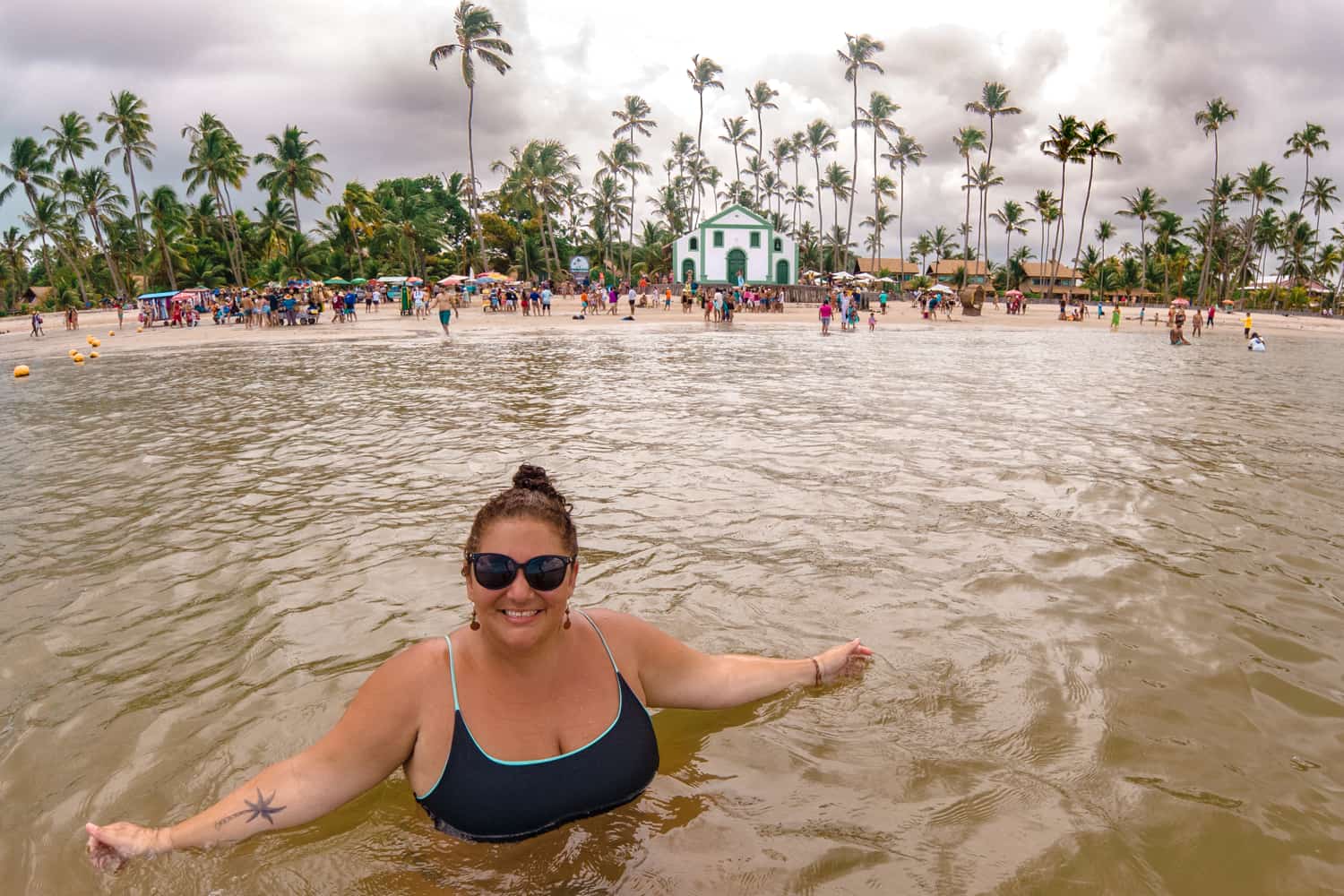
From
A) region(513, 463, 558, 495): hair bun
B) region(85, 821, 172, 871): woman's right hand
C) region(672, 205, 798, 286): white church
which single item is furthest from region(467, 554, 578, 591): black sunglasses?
region(672, 205, 798, 286): white church

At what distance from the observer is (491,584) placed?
2211mm

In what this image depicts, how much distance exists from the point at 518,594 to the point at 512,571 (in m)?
0.07

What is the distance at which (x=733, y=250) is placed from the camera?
62.6 m

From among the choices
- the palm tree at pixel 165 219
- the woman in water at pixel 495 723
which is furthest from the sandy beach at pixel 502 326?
the woman in water at pixel 495 723

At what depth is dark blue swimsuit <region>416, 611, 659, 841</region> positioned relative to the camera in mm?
2316

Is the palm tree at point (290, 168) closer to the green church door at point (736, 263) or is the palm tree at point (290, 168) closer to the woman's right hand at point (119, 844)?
the green church door at point (736, 263)

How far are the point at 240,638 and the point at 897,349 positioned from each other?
23.2m

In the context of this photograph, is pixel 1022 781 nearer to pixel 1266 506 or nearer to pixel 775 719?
pixel 775 719

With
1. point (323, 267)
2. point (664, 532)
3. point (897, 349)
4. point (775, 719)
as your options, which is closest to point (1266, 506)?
point (664, 532)

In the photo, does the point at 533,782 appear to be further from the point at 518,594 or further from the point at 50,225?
the point at 50,225

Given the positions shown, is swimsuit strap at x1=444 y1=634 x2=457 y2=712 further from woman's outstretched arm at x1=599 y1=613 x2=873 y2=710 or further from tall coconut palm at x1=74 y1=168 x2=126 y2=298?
tall coconut palm at x1=74 y1=168 x2=126 y2=298

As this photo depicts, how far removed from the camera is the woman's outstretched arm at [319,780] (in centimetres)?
228

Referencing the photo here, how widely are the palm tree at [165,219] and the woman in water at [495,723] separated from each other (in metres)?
66.4

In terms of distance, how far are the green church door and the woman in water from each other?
62.2m
